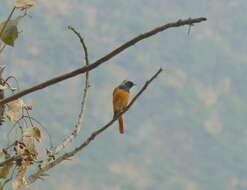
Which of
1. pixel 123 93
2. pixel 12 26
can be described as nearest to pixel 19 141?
pixel 12 26

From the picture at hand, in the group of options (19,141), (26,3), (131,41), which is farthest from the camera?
(19,141)

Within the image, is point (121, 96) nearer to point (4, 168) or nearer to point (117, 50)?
point (4, 168)

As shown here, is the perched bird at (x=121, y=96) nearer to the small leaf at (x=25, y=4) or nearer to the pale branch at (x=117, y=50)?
the small leaf at (x=25, y=4)

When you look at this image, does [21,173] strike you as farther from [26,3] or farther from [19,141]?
[26,3]

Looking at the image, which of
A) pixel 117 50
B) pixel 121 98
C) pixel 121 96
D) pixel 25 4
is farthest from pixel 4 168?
pixel 121 96

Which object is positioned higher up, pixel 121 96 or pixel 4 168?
pixel 121 96

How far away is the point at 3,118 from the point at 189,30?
897mm

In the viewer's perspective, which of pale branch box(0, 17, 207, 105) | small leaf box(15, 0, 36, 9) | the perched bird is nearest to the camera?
pale branch box(0, 17, 207, 105)

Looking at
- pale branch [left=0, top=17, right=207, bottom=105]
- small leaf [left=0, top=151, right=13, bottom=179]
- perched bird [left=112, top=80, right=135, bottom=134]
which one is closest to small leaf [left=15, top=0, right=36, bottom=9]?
pale branch [left=0, top=17, right=207, bottom=105]

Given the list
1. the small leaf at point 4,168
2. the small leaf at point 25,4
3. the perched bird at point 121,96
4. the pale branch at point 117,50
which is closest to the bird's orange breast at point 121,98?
the perched bird at point 121,96

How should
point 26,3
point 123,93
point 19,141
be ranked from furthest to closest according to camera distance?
point 123,93, point 19,141, point 26,3

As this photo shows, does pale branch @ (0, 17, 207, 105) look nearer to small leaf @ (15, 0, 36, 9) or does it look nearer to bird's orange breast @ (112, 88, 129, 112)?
small leaf @ (15, 0, 36, 9)

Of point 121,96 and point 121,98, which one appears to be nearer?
point 121,98

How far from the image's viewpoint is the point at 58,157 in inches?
163
